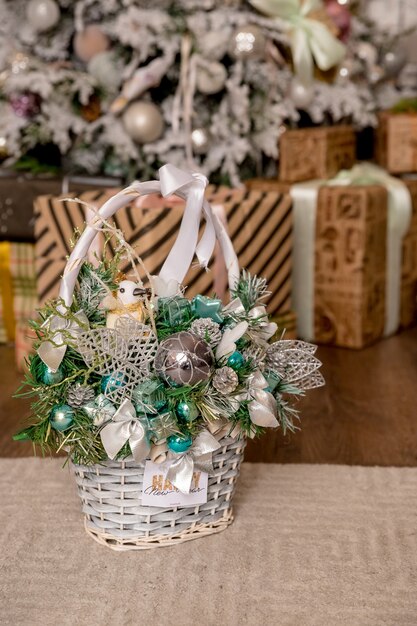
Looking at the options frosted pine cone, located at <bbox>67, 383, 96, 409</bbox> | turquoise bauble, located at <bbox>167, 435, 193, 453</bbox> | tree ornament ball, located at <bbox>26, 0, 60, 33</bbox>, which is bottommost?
turquoise bauble, located at <bbox>167, 435, 193, 453</bbox>

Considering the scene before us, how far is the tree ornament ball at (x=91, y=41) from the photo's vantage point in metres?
2.60

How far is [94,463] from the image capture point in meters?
1.22

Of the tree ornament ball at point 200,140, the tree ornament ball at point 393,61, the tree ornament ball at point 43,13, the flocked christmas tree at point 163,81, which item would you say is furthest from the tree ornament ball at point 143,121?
the tree ornament ball at point 393,61

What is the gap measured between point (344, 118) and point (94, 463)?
77.5 inches

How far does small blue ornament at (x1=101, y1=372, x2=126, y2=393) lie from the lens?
120cm

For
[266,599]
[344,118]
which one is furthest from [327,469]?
[344,118]

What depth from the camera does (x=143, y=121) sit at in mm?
Result: 2496

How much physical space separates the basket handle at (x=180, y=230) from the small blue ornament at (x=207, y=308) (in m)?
0.05

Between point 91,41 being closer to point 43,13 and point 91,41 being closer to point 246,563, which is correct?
point 43,13

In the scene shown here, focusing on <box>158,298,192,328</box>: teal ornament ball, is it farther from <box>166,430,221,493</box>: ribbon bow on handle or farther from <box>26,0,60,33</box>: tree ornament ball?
<box>26,0,60,33</box>: tree ornament ball

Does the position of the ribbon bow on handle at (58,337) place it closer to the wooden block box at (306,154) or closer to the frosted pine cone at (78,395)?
the frosted pine cone at (78,395)

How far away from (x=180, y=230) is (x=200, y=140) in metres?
1.33

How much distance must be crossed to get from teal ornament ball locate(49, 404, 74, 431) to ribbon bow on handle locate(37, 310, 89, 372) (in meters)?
0.06

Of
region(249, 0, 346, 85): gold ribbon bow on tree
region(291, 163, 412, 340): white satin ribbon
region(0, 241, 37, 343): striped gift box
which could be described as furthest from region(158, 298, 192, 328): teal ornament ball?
region(249, 0, 346, 85): gold ribbon bow on tree
